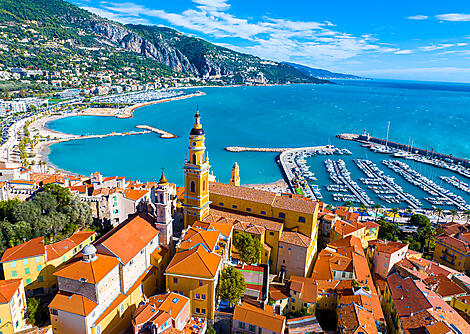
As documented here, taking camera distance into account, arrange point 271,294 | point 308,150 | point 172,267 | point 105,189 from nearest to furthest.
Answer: point 172,267 < point 271,294 < point 105,189 < point 308,150

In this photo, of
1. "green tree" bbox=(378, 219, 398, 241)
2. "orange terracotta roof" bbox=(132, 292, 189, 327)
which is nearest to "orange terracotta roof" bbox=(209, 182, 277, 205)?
"orange terracotta roof" bbox=(132, 292, 189, 327)

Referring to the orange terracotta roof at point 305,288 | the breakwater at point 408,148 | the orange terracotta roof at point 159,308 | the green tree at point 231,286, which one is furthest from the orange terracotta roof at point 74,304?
the breakwater at point 408,148

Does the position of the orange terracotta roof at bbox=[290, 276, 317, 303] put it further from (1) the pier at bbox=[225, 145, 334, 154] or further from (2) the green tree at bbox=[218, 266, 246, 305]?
(1) the pier at bbox=[225, 145, 334, 154]

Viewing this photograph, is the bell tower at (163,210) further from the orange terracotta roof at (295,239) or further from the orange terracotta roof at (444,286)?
the orange terracotta roof at (444,286)

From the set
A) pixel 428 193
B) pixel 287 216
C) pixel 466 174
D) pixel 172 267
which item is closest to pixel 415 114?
pixel 466 174

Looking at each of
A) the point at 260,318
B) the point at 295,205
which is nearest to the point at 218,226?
the point at 295,205

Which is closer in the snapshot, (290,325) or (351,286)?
(290,325)

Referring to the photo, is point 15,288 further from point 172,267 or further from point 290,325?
point 290,325
